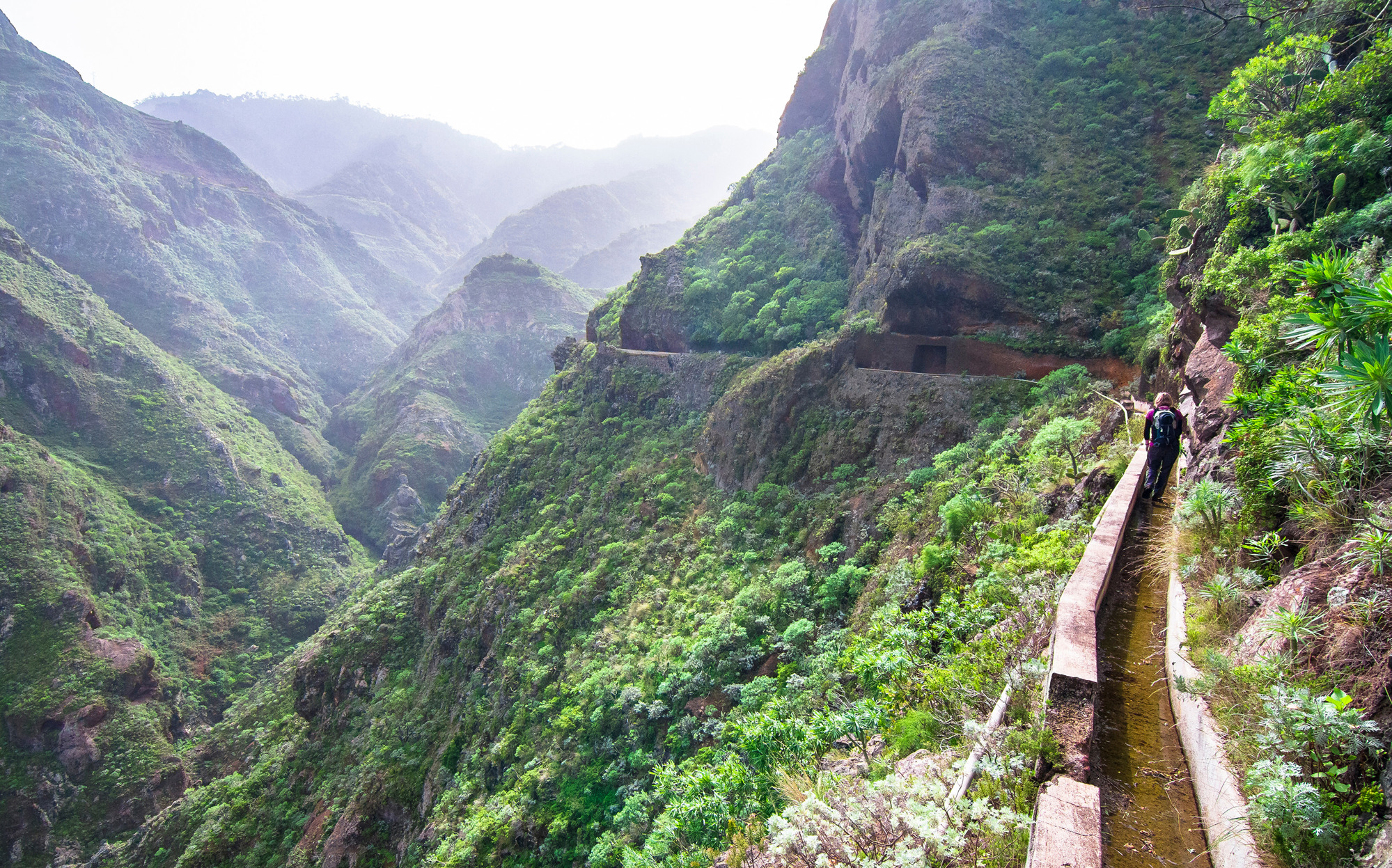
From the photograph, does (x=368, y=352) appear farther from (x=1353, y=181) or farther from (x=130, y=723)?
(x=1353, y=181)

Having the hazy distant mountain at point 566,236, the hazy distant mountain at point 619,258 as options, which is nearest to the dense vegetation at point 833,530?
the hazy distant mountain at point 619,258

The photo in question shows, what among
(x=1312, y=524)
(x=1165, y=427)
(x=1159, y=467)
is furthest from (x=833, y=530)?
(x=1312, y=524)

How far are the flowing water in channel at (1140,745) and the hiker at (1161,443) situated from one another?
1715mm

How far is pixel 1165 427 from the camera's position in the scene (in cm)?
611

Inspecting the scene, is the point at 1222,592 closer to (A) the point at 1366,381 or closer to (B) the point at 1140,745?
(B) the point at 1140,745

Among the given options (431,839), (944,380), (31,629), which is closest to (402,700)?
(431,839)

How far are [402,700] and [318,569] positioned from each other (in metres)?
36.9

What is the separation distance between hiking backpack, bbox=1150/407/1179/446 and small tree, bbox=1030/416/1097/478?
11.8 ft

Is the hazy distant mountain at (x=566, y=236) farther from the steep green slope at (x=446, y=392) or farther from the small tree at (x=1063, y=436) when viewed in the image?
the small tree at (x=1063, y=436)

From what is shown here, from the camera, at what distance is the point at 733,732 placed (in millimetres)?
8227

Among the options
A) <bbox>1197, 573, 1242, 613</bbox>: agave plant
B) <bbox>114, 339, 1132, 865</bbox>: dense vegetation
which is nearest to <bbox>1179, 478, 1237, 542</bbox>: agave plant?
<bbox>1197, 573, 1242, 613</bbox>: agave plant

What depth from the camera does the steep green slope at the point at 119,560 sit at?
32.6m

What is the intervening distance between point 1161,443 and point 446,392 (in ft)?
263

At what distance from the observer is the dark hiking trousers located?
6219 millimetres
